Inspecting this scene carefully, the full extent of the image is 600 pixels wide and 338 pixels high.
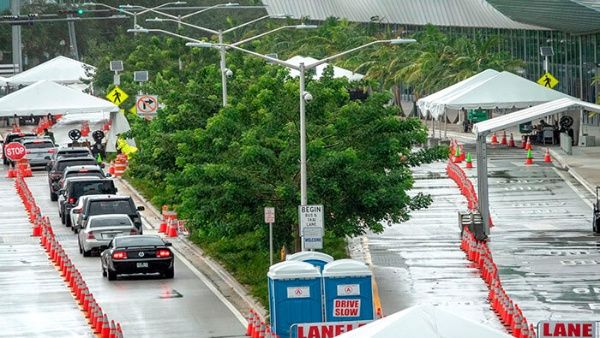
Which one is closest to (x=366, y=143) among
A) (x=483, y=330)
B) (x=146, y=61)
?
(x=483, y=330)

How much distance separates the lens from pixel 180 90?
5219 cm

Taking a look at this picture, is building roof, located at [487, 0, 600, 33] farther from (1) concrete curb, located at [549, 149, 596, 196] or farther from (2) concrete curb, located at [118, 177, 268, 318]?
(2) concrete curb, located at [118, 177, 268, 318]

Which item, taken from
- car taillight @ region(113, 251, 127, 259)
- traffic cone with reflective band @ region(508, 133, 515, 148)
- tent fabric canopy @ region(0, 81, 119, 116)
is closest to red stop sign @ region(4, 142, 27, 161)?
tent fabric canopy @ region(0, 81, 119, 116)

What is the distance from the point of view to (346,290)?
29562 millimetres

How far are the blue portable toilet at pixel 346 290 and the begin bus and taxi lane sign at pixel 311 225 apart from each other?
20.3ft

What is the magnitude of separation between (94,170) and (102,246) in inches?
509

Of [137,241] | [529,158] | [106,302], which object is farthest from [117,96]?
[106,302]

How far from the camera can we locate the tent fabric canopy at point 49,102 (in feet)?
251

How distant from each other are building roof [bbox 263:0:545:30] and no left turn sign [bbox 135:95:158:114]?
36.2 m

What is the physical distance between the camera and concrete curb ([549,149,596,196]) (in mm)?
57372

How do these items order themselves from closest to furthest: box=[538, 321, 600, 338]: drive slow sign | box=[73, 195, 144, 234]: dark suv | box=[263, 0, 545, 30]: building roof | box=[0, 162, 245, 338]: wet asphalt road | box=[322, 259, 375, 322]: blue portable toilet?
box=[538, 321, 600, 338]: drive slow sign
box=[322, 259, 375, 322]: blue portable toilet
box=[0, 162, 245, 338]: wet asphalt road
box=[73, 195, 144, 234]: dark suv
box=[263, 0, 545, 30]: building roof

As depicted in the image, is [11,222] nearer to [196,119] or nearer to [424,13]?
[196,119]

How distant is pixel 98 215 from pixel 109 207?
1487mm

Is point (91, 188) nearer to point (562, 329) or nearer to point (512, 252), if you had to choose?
point (512, 252)
